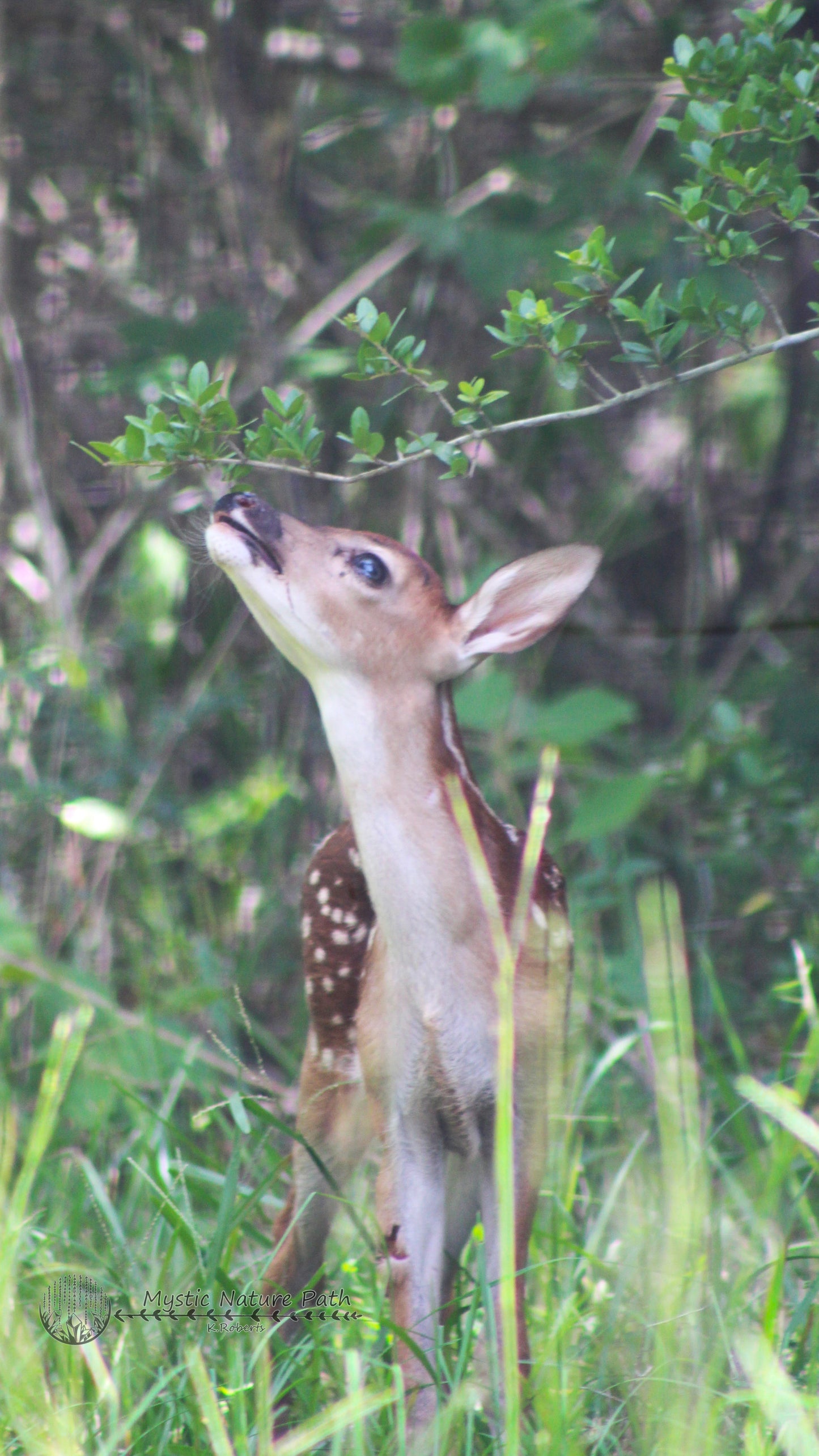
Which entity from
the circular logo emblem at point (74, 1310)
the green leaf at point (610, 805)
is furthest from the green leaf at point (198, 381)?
the green leaf at point (610, 805)

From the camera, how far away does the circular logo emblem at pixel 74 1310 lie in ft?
6.52

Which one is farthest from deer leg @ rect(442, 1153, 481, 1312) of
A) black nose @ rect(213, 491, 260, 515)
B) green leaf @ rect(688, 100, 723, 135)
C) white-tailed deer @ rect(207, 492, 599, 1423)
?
green leaf @ rect(688, 100, 723, 135)

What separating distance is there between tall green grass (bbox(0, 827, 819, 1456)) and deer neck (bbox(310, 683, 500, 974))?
0.35ft

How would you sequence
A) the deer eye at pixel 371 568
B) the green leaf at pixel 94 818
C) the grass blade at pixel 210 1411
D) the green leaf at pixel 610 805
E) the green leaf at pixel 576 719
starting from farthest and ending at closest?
1. the green leaf at pixel 94 818
2. the green leaf at pixel 576 719
3. the green leaf at pixel 610 805
4. the deer eye at pixel 371 568
5. the grass blade at pixel 210 1411

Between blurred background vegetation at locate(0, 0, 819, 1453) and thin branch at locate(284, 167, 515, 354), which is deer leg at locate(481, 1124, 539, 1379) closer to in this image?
blurred background vegetation at locate(0, 0, 819, 1453)

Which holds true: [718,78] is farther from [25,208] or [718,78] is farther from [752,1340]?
[25,208]

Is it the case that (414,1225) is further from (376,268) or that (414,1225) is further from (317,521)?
(376,268)

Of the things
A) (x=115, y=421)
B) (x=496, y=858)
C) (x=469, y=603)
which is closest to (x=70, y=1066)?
(x=496, y=858)

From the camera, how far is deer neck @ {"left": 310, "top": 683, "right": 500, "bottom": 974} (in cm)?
184

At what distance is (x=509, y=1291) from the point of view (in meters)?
1.45

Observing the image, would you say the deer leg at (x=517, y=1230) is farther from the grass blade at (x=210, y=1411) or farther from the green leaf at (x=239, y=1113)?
the grass blade at (x=210, y=1411)

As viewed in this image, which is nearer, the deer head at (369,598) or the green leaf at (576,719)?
the deer head at (369,598)

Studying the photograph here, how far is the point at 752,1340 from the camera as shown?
172 centimetres

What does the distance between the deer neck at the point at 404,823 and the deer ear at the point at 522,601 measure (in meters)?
0.12
